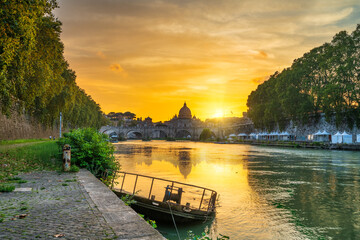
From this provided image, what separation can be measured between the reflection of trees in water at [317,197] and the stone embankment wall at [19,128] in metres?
23.9

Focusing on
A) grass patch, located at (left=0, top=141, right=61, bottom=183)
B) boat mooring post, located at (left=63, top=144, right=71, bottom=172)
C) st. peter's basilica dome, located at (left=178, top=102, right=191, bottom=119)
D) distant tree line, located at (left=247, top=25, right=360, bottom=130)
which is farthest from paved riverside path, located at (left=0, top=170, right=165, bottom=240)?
st. peter's basilica dome, located at (left=178, top=102, right=191, bottom=119)

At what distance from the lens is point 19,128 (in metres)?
37.3

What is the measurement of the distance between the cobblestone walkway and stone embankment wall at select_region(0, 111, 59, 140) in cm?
2256

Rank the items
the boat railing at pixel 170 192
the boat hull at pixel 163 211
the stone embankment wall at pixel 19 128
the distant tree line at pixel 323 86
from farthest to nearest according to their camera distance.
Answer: the distant tree line at pixel 323 86
the stone embankment wall at pixel 19 128
the boat railing at pixel 170 192
the boat hull at pixel 163 211

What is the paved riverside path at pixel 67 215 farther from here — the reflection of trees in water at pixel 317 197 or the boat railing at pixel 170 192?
the reflection of trees in water at pixel 317 197

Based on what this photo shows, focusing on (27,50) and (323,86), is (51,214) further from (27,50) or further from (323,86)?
(323,86)

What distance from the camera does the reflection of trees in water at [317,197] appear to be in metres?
10.3

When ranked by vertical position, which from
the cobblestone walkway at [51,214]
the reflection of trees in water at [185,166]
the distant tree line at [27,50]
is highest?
the distant tree line at [27,50]

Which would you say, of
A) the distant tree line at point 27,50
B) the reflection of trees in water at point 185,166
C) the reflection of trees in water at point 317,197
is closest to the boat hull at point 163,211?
the reflection of trees in water at point 317,197

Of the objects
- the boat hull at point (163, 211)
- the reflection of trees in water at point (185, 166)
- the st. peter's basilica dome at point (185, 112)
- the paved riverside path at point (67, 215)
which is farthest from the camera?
the st. peter's basilica dome at point (185, 112)

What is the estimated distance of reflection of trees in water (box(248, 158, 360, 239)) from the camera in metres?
10.3

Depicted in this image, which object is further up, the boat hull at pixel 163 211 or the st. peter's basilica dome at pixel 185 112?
the st. peter's basilica dome at pixel 185 112

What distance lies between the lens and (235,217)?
37.5ft

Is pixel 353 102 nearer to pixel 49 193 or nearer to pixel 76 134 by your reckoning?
pixel 76 134
